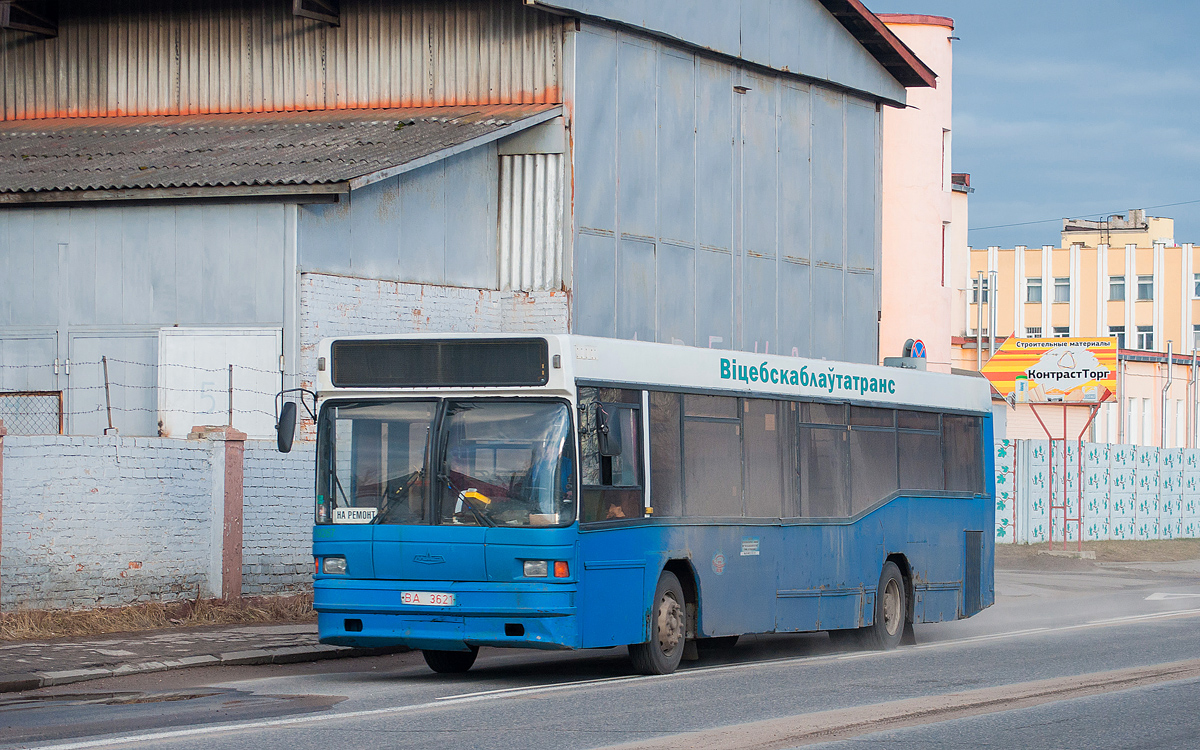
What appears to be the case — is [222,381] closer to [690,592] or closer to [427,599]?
[690,592]

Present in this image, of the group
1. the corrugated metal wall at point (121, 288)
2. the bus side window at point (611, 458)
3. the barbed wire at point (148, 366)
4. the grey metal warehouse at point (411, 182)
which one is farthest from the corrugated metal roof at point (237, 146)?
the bus side window at point (611, 458)

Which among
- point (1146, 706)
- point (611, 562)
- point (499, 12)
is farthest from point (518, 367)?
point (499, 12)

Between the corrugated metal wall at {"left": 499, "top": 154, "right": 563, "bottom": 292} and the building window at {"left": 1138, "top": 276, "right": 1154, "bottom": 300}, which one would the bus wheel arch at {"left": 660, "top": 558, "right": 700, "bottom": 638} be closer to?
the corrugated metal wall at {"left": 499, "top": 154, "right": 563, "bottom": 292}

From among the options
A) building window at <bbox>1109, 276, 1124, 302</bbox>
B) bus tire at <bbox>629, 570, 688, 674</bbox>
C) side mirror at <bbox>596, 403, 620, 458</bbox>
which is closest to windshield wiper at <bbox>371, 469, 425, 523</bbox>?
side mirror at <bbox>596, 403, 620, 458</bbox>

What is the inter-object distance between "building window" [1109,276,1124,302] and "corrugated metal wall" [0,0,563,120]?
74.8m

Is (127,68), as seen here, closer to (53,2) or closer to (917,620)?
(53,2)

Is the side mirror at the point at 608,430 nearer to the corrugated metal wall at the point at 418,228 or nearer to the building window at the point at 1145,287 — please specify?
the corrugated metal wall at the point at 418,228

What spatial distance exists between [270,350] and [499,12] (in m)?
7.20

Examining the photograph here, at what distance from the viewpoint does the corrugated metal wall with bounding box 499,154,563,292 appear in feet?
77.3

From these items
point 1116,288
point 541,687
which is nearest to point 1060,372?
point 541,687

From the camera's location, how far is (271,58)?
82.6 feet

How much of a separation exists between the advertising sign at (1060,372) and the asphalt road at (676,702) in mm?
30139

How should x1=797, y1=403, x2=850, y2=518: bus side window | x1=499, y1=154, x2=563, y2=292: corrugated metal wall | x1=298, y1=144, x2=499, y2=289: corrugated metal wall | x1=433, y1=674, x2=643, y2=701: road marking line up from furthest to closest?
x1=499, y1=154, x2=563, y2=292: corrugated metal wall → x1=298, y1=144, x2=499, y2=289: corrugated metal wall → x1=797, y1=403, x2=850, y2=518: bus side window → x1=433, y1=674, x2=643, y2=701: road marking

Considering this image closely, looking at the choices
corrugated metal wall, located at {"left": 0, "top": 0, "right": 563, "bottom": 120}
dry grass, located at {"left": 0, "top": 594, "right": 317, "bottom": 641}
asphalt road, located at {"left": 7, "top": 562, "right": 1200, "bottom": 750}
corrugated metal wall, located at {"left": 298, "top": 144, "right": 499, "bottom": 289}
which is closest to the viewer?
asphalt road, located at {"left": 7, "top": 562, "right": 1200, "bottom": 750}
